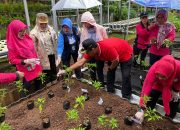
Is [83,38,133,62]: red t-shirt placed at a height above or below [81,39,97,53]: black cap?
below

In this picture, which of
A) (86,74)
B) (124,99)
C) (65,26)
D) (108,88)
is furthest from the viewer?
(86,74)

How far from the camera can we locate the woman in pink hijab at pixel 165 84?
2.16 meters

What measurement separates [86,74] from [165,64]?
2037mm

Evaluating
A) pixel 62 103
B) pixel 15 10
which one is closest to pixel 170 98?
pixel 62 103

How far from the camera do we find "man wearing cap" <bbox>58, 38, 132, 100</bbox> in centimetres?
264

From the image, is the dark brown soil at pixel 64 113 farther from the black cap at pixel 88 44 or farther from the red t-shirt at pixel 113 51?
the black cap at pixel 88 44

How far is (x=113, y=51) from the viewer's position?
110 inches

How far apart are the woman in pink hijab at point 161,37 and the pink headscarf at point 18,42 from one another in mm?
2066

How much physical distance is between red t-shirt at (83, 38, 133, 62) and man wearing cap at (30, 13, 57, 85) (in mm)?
1023

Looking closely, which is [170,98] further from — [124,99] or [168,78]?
[124,99]

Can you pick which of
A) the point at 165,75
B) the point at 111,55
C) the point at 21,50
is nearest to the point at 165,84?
the point at 165,75

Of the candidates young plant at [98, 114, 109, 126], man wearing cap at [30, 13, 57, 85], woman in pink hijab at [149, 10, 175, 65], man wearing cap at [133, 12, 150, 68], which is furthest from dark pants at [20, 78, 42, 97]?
man wearing cap at [133, 12, 150, 68]

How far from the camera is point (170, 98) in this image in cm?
246

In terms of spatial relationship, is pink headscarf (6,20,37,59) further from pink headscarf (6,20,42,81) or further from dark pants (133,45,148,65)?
dark pants (133,45,148,65)
